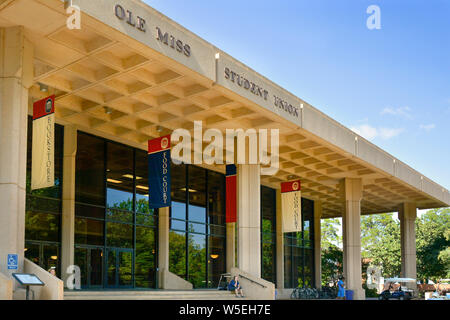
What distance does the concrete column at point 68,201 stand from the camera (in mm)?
26141

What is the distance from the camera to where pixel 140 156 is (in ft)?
104

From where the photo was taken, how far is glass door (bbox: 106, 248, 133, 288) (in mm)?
28719

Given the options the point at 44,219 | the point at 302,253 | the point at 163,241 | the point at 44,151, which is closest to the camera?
the point at 44,151

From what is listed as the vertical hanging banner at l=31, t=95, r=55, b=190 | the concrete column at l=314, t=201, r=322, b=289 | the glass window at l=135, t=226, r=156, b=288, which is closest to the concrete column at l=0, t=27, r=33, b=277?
the vertical hanging banner at l=31, t=95, r=55, b=190

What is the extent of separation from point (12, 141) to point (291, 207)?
21.2 m

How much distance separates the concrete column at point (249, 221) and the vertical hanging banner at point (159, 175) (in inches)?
→ 205

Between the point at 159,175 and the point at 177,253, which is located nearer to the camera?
the point at 159,175

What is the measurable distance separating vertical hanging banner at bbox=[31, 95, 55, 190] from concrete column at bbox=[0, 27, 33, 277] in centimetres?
111

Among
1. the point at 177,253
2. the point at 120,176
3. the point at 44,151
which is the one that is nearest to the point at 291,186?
the point at 177,253

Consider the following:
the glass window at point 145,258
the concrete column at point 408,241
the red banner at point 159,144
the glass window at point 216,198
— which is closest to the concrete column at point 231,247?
the glass window at point 216,198

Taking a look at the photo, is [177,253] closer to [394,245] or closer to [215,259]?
[215,259]

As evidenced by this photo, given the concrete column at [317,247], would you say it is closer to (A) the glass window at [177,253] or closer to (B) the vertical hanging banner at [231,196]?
(A) the glass window at [177,253]
